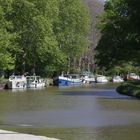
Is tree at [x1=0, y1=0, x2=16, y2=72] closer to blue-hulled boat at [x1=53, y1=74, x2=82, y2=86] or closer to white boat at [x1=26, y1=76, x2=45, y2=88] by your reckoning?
white boat at [x1=26, y1=76, x2=45, y2=88]

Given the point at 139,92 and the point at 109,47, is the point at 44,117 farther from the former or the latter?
the point at 109,47

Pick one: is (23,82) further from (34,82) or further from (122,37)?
(122,37)

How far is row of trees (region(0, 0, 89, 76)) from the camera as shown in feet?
244

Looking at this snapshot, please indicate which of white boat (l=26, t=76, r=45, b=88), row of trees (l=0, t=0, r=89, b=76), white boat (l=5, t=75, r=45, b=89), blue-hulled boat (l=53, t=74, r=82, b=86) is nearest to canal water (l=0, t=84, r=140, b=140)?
row of trees (l=0, t=0, r=89, b=76)

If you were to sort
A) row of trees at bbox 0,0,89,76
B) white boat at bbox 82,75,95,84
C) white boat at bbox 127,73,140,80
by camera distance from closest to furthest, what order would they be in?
row of trees at bbox 0,0,89,76
white boat at bbox 82,75,95,84
white boat at bbox 127,73,140,80

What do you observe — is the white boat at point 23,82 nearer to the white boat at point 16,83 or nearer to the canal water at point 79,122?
the white boat at point 16,83

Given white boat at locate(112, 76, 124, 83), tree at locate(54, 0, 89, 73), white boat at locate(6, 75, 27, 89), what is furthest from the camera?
white boat at locate(112, 76, 124, 83)

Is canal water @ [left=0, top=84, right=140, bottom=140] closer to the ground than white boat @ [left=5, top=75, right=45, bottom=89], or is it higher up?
closer to the ground

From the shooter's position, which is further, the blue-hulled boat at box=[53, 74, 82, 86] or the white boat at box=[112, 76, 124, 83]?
the white boat at box=[112, 76, 124, 83]

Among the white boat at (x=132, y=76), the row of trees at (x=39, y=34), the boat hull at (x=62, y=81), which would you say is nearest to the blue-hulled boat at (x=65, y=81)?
the boat hull at (x=62, y=81)

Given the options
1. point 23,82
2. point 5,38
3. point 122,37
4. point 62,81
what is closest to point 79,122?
point 122,37

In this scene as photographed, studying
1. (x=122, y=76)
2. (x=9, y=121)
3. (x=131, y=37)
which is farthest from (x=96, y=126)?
(x=122, y=76)

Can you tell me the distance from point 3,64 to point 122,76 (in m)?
70.5

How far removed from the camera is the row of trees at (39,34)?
2928 inches
